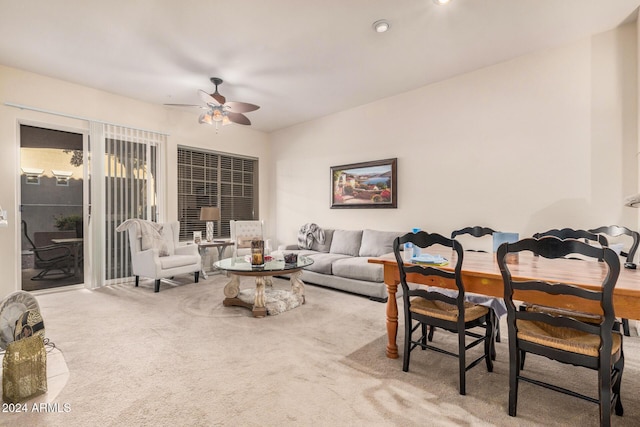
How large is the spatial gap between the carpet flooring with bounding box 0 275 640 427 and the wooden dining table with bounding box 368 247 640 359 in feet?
1.50

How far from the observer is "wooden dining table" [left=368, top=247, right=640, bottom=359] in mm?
1500

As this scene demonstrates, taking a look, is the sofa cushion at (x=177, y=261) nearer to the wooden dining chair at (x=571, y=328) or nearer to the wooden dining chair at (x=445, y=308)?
the wooden dining chair at (x=445, y=308)

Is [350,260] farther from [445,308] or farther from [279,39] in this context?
[279,39]

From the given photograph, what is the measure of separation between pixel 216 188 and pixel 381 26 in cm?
442

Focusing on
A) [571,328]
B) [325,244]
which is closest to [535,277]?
[571,328]

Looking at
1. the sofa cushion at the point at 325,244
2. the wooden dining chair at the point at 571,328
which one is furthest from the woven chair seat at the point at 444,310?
the sofa cushion at the point at 325,244

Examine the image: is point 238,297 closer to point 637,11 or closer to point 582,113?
point 582,113

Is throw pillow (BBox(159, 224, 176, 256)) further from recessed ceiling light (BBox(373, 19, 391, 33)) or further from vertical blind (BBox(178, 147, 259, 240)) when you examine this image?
recessed ceiling light (BBox(373, 19, 391, 33))

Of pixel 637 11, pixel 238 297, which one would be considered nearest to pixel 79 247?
pixel 238 297

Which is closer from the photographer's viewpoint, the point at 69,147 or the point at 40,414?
the point at 40,414

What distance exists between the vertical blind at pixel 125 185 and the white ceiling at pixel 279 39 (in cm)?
78

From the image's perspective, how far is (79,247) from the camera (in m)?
4.73

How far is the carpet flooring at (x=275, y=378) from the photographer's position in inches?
66.6

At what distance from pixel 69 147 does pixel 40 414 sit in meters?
4.22
